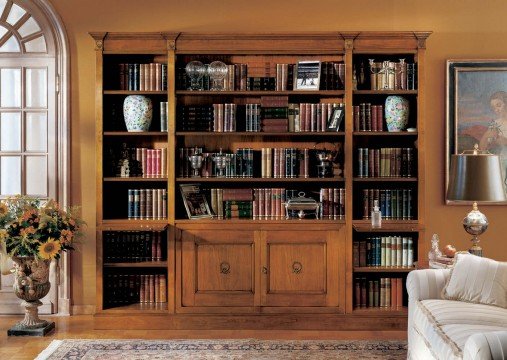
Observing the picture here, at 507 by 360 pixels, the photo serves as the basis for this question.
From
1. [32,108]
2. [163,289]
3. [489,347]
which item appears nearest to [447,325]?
[489,347]

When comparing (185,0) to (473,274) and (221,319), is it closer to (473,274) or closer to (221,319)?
(221,319)

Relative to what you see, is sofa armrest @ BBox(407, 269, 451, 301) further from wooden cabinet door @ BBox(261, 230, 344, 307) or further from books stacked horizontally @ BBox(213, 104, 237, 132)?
books stacked horizontally @ BBox(213, 104, 237, 132)

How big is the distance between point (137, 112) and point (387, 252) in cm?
234

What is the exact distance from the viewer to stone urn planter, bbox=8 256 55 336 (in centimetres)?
518

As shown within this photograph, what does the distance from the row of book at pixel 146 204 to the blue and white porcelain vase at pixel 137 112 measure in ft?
1.70

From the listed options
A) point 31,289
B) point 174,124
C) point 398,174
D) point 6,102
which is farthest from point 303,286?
point 6,102

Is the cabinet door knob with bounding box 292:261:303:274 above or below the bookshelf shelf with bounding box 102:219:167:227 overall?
below

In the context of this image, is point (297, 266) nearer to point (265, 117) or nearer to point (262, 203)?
point (262, 203)

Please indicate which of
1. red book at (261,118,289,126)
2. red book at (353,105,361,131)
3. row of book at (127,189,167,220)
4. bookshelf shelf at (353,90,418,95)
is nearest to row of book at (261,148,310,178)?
red book at (261,118,289,126)

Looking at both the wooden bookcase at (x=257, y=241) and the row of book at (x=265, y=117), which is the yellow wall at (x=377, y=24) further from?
the row of book at (x=265, y=117)

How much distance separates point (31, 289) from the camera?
5199 mm

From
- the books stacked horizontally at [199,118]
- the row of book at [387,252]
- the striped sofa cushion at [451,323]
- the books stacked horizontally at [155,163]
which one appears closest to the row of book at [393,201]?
the row of book at [387,252]

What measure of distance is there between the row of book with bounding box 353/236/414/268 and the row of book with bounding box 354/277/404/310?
14 centimetres

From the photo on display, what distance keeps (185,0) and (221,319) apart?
272 cm
